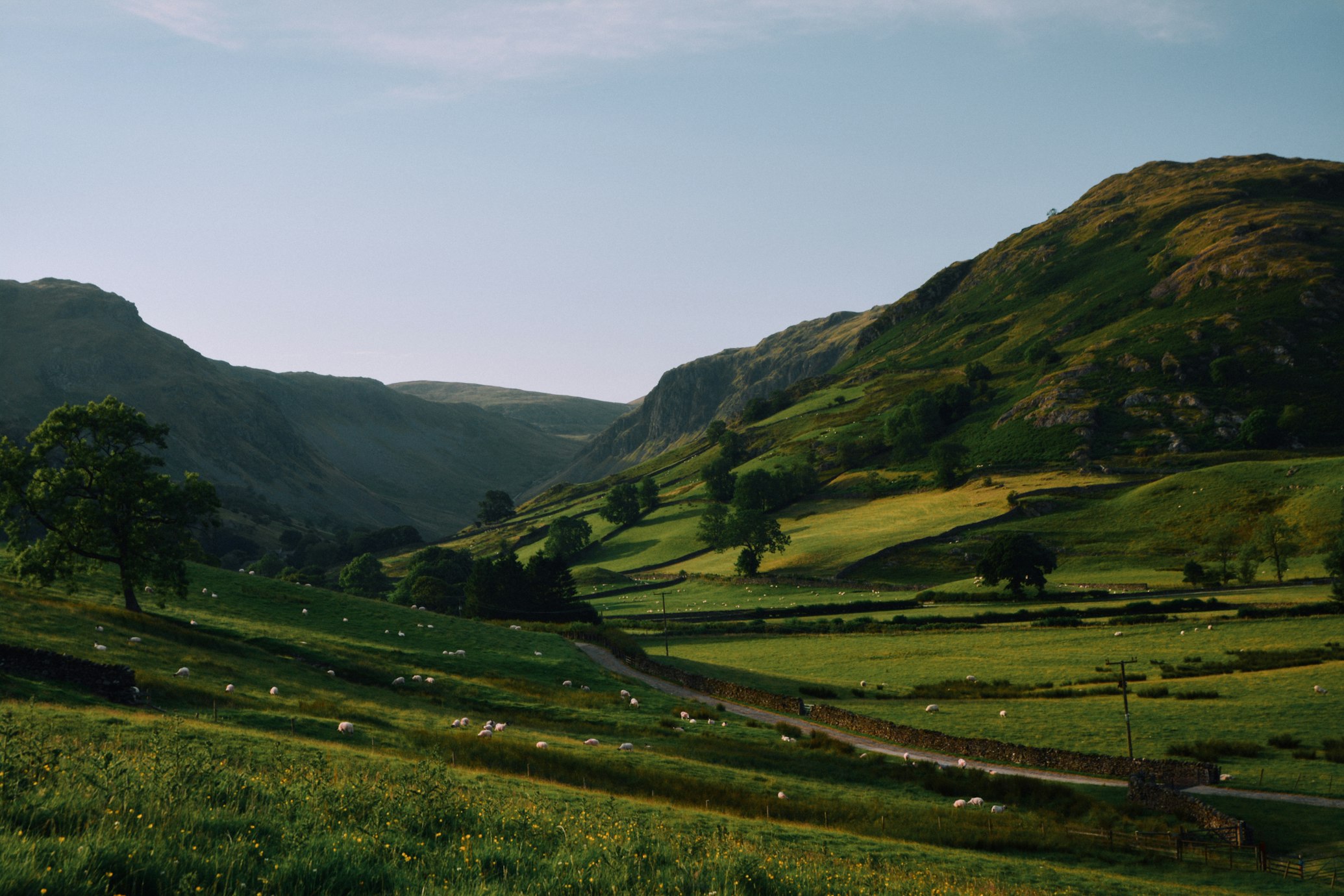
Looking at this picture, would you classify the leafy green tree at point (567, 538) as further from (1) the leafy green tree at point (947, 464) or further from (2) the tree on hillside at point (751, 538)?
(1) the leafy green tree at point (947, 464)

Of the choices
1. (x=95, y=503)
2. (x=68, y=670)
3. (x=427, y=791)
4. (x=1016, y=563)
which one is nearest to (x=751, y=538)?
(x=1016, y=563)

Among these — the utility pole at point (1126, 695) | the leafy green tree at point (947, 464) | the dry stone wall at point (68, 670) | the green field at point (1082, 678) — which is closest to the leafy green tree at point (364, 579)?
the green field at point (1082, 678)

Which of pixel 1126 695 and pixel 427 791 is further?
pixel 1126 695

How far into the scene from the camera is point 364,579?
158 m

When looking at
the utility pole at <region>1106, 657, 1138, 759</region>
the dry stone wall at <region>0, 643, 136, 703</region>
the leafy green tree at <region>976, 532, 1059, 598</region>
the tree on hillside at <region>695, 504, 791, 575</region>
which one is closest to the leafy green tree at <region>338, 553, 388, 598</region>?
the tree on hillside at <region>695, 504, 791, 575</region>

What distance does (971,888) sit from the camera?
678 inches

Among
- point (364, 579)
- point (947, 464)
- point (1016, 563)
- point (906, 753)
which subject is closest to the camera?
point (906, 753)

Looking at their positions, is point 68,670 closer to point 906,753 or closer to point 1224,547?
point 906,753

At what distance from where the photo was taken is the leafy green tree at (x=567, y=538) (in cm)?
18262

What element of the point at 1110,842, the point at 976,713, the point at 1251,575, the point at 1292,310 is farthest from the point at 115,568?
the point at 1292,310

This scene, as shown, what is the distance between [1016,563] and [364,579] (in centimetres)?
Result: 11377

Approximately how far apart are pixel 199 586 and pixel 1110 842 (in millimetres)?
65027

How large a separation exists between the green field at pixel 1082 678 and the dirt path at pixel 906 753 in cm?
148

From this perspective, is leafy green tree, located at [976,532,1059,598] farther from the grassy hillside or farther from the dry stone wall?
the dry stone wall
